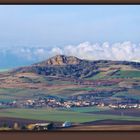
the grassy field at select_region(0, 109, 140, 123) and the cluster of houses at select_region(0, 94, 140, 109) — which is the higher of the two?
the cluster of houses at select_region(0, 94, 140, 109)

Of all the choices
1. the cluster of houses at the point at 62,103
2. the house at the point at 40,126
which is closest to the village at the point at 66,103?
the cluster of houses at the point at 62,103

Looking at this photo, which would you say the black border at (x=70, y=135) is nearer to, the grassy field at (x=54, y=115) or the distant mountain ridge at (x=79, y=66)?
the grassy field at (x=54, y=115)

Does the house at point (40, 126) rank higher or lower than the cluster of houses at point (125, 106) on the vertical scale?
lower

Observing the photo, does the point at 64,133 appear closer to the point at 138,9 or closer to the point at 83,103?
the point at 83,103

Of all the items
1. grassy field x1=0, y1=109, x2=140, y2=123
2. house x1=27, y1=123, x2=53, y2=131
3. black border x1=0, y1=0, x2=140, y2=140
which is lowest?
black border x1=0, y1=0, x2=140, y2=140

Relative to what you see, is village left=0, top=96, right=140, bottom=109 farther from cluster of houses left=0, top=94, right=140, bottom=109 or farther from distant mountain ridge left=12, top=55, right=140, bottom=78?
distant mountain ridge left=12, top=55, right=140, bottom=78

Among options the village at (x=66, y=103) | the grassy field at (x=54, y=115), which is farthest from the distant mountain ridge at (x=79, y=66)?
the grassy field at (x=54, y=115)

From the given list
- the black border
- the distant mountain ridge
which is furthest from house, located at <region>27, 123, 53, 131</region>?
the distant mountain ridge

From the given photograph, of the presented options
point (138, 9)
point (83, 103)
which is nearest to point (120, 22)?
point (138, 9)

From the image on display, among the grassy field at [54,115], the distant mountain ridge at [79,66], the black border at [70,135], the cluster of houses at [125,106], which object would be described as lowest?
the black border at [70,135]
